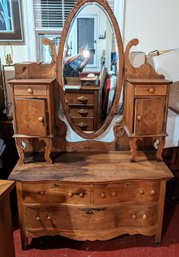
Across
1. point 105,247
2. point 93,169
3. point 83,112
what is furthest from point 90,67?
point 105,247

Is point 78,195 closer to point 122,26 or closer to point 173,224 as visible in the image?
point 173,224

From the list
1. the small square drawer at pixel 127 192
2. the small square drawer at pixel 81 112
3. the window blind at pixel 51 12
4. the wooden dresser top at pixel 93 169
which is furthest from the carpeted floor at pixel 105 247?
the window blind at pixel 51 12

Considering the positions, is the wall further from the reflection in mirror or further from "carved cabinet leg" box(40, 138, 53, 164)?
"carved cabinet leg" box(40, 138, 53, 164)

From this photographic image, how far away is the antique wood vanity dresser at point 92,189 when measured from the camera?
1.50 metres

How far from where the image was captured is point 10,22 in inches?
72.9

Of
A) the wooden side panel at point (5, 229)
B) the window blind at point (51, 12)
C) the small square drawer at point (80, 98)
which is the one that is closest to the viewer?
the wooden side panel at point (5, 229)

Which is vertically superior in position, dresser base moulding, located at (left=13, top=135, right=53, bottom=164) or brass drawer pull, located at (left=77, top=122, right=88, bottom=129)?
brass drawer pull, located at (left=77, top=122, right=88, bottom=129)

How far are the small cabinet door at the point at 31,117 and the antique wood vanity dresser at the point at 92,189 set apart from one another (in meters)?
0.02

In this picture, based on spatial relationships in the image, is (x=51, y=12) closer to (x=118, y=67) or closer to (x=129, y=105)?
(x=118, y=67)

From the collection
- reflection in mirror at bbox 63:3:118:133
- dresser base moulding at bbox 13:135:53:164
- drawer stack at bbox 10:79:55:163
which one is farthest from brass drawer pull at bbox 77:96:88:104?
dresser base moulding at bbox 13:135:53:164

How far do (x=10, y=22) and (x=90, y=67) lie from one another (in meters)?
0.74

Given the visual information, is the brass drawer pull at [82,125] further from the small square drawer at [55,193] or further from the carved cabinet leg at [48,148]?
the small square drawer at [55,193]

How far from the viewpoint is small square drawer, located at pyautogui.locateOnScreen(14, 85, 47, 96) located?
1454mm

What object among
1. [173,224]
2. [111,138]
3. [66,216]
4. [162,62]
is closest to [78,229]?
[66,216]
